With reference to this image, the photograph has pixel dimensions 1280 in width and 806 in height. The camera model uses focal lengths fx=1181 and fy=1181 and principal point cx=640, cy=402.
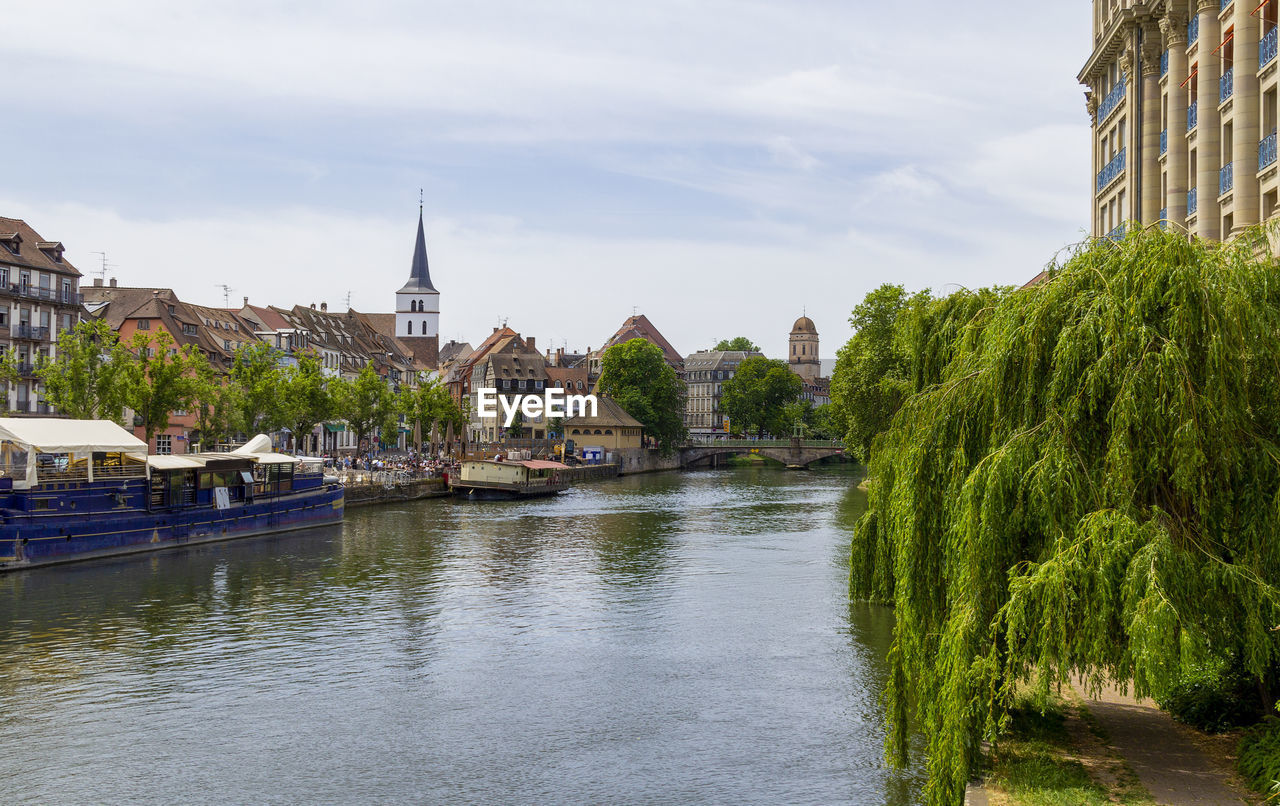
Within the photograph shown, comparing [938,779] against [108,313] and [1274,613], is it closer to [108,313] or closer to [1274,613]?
[1274,613]

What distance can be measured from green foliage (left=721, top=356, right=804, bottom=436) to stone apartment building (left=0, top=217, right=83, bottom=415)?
102 metres

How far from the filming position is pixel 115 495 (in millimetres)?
41906

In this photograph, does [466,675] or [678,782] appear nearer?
[678,782]

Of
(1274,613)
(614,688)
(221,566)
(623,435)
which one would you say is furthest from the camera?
(623,435)

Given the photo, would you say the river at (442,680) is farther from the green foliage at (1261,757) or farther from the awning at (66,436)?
the green foliage at (1261,757)

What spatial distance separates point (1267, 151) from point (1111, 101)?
1670 centimetres

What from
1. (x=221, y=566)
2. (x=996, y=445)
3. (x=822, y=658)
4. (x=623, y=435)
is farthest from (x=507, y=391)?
(x=996, y=445)

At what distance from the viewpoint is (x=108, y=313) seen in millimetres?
86500

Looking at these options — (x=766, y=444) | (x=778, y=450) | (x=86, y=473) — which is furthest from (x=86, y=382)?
(x=778, y=450)

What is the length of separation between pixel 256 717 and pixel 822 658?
466 inches

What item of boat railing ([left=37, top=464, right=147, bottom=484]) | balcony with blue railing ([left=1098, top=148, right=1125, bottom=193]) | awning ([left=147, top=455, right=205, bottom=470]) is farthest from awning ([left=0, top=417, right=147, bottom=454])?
balcony with blue railing ([left=1098, top=148, right=1125, bottom=193])

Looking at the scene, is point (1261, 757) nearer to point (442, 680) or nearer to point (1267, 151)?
point (442, 680)

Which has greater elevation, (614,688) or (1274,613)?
(1274,613)

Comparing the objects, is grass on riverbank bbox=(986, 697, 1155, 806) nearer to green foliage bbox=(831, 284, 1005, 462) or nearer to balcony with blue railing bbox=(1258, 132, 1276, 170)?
balcony with blue railing bbox=(1258, 132, 1276, 170)
